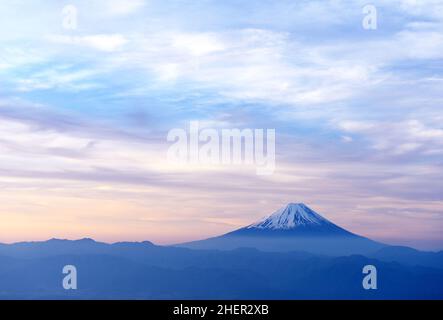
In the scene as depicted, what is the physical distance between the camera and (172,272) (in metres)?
18.5
